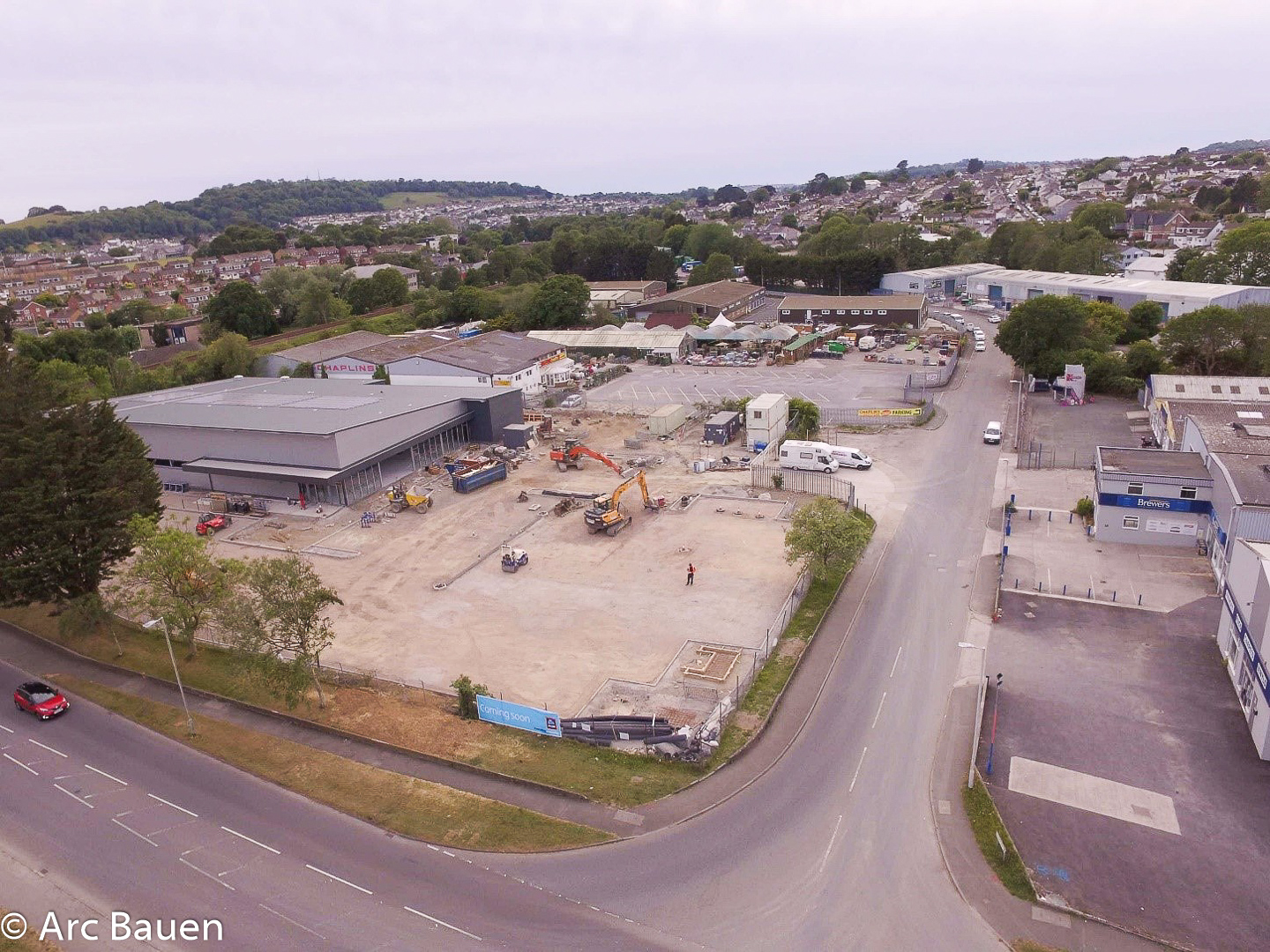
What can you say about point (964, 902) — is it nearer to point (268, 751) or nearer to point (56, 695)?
point (268, 751)

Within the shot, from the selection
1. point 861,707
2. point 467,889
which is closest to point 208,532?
point 467,889

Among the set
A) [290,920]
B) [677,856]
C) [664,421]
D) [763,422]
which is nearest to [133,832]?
[290,920]

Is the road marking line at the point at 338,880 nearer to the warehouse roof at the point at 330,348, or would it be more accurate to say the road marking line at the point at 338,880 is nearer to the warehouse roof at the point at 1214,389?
the warehouse roof at the point at 1214,389

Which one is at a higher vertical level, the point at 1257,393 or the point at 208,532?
the point at 1257,393

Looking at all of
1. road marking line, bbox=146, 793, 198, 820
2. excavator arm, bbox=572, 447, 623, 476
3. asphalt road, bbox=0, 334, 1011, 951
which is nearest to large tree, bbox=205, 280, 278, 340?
excavator arm, bbox=572, 447, 623, 476

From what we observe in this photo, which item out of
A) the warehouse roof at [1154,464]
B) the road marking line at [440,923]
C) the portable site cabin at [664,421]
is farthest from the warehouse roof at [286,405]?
the warehouse roof at [1154,464]
